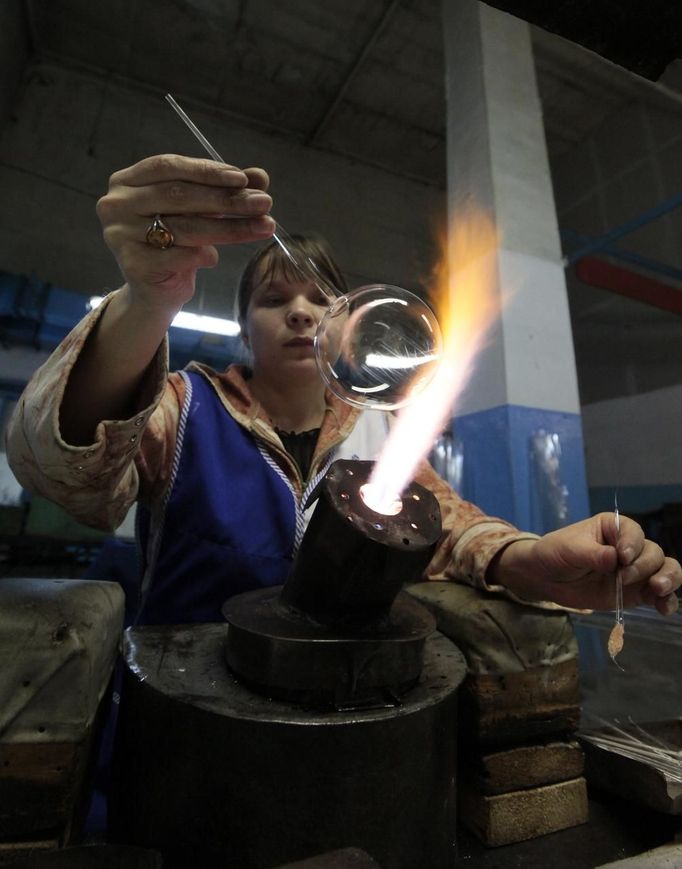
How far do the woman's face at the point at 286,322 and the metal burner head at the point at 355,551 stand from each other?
58cm

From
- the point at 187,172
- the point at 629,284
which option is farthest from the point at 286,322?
the point at 629,284

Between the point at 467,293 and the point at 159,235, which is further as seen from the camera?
the point at 467,293

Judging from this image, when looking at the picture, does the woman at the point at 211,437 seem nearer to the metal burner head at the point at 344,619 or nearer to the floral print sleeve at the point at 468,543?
the floral print sleeve at the point at 468,543

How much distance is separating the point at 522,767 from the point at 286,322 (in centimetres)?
103

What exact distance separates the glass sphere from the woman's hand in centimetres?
38

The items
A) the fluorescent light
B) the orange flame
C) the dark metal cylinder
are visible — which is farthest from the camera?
the fluorescent light

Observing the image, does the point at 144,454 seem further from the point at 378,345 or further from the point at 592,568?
the point at 592,568

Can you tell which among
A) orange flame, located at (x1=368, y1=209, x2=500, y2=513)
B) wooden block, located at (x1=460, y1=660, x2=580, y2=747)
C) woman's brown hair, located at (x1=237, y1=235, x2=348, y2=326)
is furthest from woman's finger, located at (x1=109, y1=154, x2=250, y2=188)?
orange flame, located at (x1=368, y1=209, x2=500, y2=513)

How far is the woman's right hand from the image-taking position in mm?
639

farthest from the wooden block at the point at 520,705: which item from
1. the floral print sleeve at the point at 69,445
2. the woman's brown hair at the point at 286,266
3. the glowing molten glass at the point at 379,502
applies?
the woman's brown hair at the point at 286,266

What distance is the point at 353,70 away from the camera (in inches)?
146

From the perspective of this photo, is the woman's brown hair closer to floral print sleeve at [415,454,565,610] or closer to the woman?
the woman

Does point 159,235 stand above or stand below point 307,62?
below

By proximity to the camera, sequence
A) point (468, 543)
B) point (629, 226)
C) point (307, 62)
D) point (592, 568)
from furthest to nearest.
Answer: point (307, 62)
point (629, 226)
point (468, 543)
point (592, 568)
